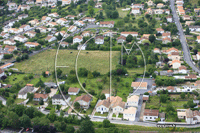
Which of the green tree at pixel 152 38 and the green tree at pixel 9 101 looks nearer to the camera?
the green tree at pixel 9 101

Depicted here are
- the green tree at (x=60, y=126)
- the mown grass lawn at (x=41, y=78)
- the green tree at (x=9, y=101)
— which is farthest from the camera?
the mown grass lawn at (x=41, y=78)

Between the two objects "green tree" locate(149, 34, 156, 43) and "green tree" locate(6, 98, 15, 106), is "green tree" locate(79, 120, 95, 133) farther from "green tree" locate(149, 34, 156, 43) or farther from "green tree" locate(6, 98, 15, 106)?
"green tree" locate(149, 34, 156, 43)

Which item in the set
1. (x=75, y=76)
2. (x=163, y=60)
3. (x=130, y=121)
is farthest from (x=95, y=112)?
(x=163, y=60)

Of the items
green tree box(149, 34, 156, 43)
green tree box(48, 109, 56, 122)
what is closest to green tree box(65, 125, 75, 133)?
green tree box(48, 109, 56, 122)

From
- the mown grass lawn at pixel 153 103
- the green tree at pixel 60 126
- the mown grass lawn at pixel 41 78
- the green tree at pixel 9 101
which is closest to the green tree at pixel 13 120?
the green tree at pixel 60 126

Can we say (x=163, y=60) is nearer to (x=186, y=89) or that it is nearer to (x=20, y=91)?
(x=186, y=89)

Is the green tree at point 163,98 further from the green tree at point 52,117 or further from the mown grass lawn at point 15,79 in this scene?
the mown grass lawn at point 15,79
